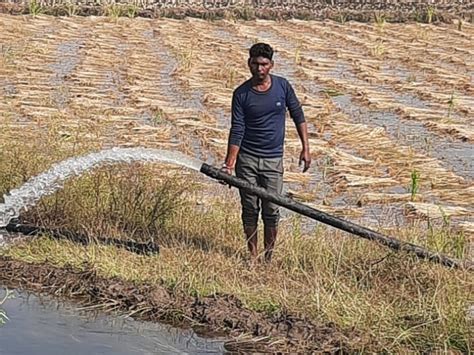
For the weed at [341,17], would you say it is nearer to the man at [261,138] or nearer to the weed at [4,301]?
the man at [261,138]

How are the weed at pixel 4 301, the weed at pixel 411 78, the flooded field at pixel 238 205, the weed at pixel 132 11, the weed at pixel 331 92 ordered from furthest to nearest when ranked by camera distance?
the weed at pixel 132 11 < the weed at pixel 411 78 < the weed at pixel 331 92 < the weed at pixel 4 301 < the flooded field at pixel 238 205

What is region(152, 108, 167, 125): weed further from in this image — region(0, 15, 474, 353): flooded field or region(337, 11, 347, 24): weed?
region(337, 11, 347, 24): weed

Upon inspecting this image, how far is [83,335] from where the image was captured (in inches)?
196

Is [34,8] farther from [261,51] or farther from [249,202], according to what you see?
[261,51]

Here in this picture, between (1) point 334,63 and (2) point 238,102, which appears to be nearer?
(2) point 238,102

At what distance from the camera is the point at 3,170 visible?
675 centimetres

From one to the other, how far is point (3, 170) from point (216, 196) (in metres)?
1.46

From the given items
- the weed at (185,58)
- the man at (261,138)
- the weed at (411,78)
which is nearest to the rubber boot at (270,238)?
the man at (261,138)

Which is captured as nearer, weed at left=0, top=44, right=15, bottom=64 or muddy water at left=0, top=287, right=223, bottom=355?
muddy water at left=0, top=287, right=223, bottom=355

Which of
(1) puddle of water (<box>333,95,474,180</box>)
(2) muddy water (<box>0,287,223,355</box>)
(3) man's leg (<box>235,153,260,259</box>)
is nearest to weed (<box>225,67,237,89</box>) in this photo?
(1) puddle of water (<box>333,95,474,180</box>)

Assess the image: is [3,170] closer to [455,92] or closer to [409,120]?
[409,120]

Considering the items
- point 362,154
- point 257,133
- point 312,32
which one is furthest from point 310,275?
point 312,32

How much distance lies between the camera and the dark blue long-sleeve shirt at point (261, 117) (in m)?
5.68

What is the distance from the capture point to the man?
18.6ft
